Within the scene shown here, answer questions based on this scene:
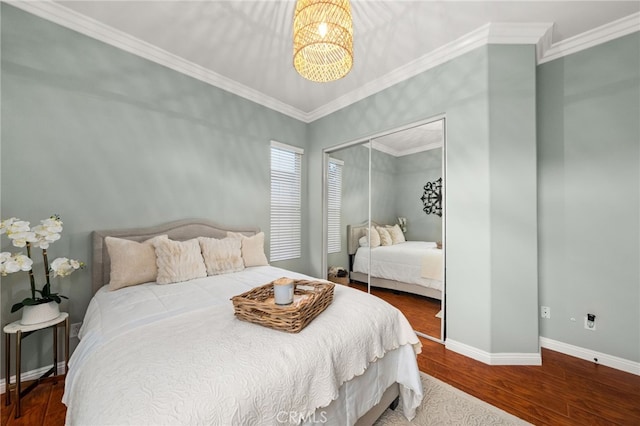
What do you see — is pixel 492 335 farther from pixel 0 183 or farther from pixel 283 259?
pixel 0 183

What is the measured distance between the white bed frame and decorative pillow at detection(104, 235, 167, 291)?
0.37ft

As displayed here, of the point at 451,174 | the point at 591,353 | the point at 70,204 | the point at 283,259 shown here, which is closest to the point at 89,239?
the point at 70,204

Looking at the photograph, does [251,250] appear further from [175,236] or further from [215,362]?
[215,362]

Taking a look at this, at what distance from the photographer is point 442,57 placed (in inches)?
97.4

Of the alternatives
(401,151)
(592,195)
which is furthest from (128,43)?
(592,195)

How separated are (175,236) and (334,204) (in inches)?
79.2

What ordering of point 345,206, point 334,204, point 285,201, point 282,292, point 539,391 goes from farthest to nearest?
point 285,201, point 334,204, point 345,206, point 539,391, point 282,292

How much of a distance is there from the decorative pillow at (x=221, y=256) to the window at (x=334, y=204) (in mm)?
1428

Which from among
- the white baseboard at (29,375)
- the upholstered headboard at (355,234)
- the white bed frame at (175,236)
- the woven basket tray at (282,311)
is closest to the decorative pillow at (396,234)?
the upholstered headboard at (355,234)

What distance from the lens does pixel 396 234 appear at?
3014 millimetres

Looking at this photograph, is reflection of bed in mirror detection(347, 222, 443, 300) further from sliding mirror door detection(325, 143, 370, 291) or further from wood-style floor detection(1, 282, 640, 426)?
wood-style floor detection(1, 282, 640, 426)

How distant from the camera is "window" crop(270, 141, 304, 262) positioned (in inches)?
140

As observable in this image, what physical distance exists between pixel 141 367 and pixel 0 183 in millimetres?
2040

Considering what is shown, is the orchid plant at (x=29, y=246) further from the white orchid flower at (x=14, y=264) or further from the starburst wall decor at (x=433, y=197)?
the starburst wall decor at (x=433, y=197)
